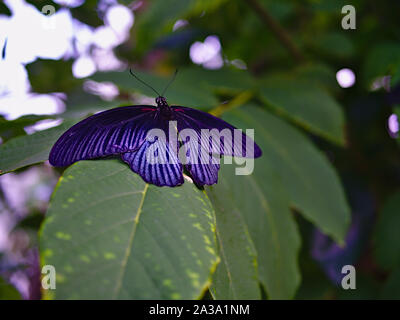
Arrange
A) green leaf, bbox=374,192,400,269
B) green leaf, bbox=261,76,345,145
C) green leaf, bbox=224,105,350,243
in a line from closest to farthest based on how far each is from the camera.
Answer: green leaf, bbox=224,105,350,243 → green leaf, bbox=261,76,345,145 → green leaf, bbox=374,192,400,269

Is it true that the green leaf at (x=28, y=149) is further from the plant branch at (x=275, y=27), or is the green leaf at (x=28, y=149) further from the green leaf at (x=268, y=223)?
the plant branch at (x=275, y=27)

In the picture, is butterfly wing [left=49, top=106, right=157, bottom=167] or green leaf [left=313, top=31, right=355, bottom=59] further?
green leaf [left=313, top=31, right=355, bottom=59]

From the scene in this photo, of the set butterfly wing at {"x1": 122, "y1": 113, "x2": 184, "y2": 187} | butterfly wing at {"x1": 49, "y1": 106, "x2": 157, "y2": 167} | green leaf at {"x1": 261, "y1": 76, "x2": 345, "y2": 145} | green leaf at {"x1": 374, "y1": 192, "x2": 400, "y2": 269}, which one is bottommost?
green leaf at {"x1": 374, "y1": 192, "x2": 400, "y2": 269}

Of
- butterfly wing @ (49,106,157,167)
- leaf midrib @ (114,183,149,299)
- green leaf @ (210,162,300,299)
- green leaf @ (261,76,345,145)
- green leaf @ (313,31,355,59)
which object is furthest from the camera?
green leaf @ (313,31,355,59)

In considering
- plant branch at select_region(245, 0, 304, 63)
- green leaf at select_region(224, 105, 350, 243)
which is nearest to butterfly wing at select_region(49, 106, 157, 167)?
green leaf at select_region(224, 105, 350, 243)

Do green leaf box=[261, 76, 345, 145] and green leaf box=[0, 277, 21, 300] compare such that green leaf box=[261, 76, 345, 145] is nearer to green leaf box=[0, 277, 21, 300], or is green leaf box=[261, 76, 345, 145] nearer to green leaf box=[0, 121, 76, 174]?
green leaf box=[0, 121, 76, 174]

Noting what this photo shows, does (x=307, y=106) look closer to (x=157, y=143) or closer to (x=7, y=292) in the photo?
(x=157, y=143)

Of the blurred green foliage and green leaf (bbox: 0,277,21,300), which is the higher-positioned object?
the blurred green foliage

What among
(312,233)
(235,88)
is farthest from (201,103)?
(312,233)
